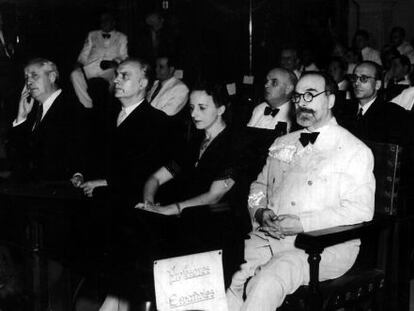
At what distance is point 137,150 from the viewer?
4410 mm

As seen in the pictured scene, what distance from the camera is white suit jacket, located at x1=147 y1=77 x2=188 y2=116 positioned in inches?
294

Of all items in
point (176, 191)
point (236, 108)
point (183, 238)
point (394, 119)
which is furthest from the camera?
point (236, 108)

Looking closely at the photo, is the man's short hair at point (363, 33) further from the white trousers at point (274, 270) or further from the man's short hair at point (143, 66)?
the white trousers at point (274, 270)

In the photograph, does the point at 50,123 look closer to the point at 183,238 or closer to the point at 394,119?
the point at 183,238

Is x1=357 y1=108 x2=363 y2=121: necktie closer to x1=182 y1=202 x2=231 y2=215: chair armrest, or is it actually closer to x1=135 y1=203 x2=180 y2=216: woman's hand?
x1=135 y1=203 x2=180 y2=216: woman's hand

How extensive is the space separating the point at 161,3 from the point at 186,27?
495 mm

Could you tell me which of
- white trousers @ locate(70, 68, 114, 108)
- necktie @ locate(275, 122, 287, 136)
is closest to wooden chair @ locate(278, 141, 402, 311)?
necktie @ locate(275, 122, 287, 136)

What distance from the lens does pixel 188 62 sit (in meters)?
9.18

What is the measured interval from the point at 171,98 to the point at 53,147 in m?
3.00

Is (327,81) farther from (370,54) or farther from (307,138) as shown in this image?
(370,54)

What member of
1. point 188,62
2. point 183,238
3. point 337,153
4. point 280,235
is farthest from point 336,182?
point 188,62

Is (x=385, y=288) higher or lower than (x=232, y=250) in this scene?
lower

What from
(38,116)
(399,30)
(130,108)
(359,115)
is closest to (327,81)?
(130,108)

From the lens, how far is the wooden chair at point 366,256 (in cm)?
317
